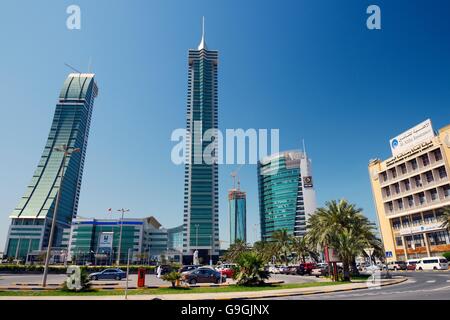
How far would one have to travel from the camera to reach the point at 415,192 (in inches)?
2785

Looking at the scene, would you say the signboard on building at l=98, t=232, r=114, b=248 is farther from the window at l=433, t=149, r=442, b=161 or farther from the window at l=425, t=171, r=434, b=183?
the window at l=433, t=149, r=442, b=161

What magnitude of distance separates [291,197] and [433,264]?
438ft

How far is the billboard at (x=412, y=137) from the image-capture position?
6856cm

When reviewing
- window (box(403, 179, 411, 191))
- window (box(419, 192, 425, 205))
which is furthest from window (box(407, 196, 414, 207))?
window (box(419, 192, 425, 205))

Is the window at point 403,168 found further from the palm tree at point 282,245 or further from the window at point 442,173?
the palm tree at point 282,245

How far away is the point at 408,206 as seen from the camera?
73.2m

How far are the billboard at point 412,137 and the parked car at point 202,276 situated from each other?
215ft

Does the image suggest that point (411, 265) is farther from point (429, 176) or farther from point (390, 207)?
point (390, 207)

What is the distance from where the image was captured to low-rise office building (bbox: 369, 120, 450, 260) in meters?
64.1

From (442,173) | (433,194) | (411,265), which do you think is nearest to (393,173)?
(433,194)
